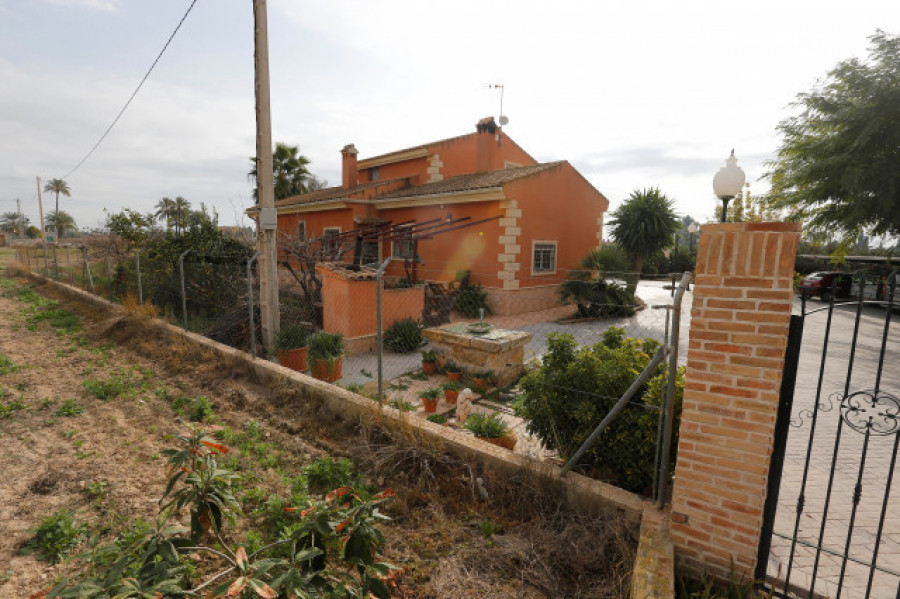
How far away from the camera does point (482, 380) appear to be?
6.21 meters

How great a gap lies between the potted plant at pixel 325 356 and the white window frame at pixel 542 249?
8.69m

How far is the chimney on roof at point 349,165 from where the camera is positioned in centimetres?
2003

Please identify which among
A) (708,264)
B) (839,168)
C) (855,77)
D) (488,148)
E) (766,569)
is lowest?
(766,569)

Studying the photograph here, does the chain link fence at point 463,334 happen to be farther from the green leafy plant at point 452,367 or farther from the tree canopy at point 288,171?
the tree canopy at point 288,171

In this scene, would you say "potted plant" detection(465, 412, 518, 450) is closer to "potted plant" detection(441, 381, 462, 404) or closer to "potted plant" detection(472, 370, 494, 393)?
"potted plant" detection(441, 381, 462, 404)

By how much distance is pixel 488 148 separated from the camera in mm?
17047

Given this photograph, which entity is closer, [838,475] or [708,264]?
[708,264]

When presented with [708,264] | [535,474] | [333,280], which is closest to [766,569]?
[535,474]

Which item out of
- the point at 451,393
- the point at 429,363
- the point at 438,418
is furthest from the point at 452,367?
the point at 438,418

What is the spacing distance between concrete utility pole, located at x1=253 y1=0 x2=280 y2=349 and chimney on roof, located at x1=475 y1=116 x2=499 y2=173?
1136cm

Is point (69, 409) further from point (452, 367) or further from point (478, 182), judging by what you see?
point (478, 182)

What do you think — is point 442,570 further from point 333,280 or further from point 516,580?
point 333,280

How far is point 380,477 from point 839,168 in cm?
1742

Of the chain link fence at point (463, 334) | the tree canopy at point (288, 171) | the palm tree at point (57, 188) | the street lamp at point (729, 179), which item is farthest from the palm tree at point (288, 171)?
the palm tree at point (57, 188)
